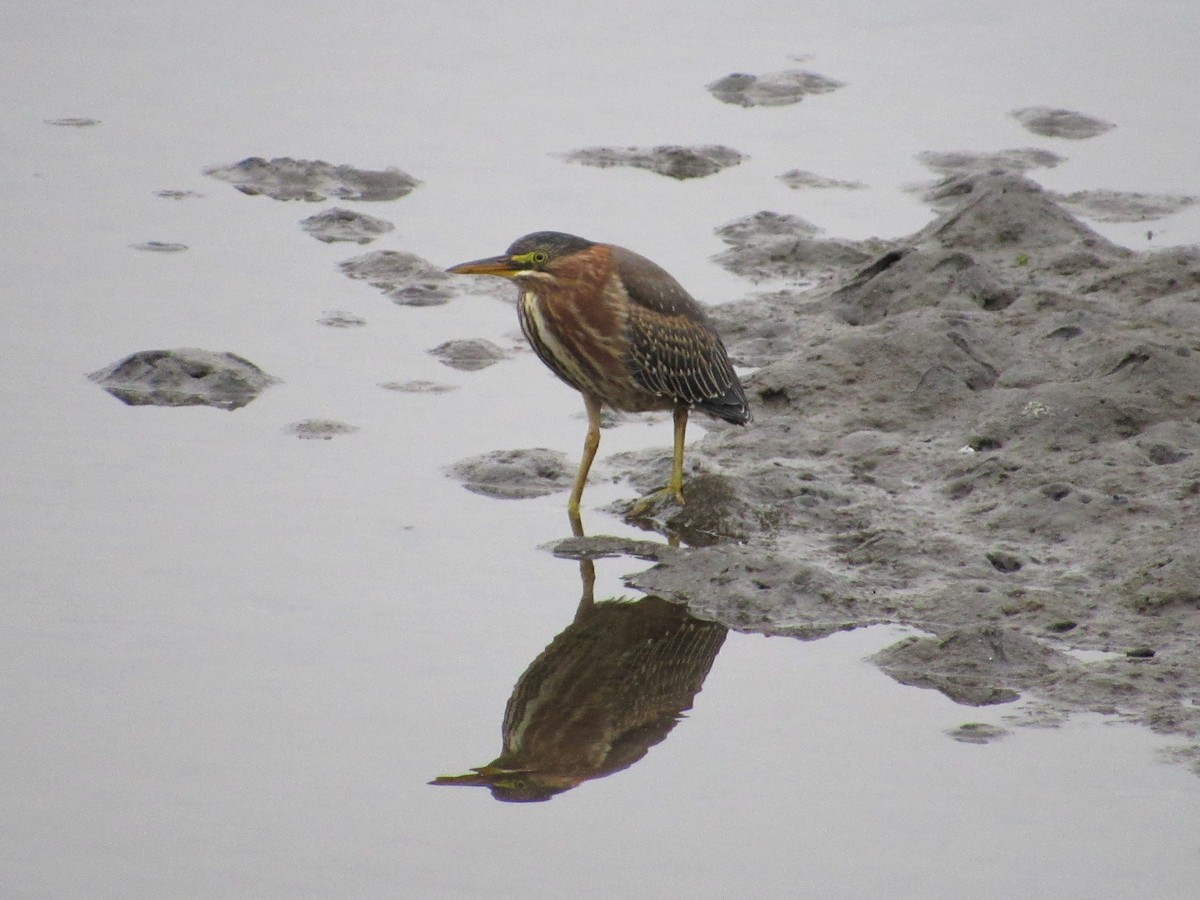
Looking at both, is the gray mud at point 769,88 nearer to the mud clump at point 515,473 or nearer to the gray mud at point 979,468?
the gray mud at point 979,468

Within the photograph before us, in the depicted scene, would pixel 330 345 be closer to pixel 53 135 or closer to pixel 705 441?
pixel 705 441

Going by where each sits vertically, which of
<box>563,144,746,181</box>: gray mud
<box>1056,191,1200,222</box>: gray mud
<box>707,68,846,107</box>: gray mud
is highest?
<box>1056,191,1200,222</box>: gray mud

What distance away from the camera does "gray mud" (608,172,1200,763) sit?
6.27 metres

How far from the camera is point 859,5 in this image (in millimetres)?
16453

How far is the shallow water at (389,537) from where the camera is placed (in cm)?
511

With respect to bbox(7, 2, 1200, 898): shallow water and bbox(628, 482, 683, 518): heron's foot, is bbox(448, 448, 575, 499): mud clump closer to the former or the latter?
bbox(7, 2, 1200, 898): shallow water

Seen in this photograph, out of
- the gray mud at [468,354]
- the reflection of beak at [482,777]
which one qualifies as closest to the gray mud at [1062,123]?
the gray mud at [468,354]

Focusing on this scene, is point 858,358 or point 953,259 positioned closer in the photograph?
point 858,358

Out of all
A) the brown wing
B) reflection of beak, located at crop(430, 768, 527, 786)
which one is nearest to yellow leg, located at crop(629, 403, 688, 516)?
the brown wing

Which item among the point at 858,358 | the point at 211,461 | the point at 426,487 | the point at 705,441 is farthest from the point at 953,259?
the point at 211,461

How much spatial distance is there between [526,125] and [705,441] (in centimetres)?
505

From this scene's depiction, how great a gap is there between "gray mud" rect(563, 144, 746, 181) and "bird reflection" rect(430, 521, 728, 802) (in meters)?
5.71

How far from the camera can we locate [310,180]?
37.7 ft

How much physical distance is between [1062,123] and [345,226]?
578cm
